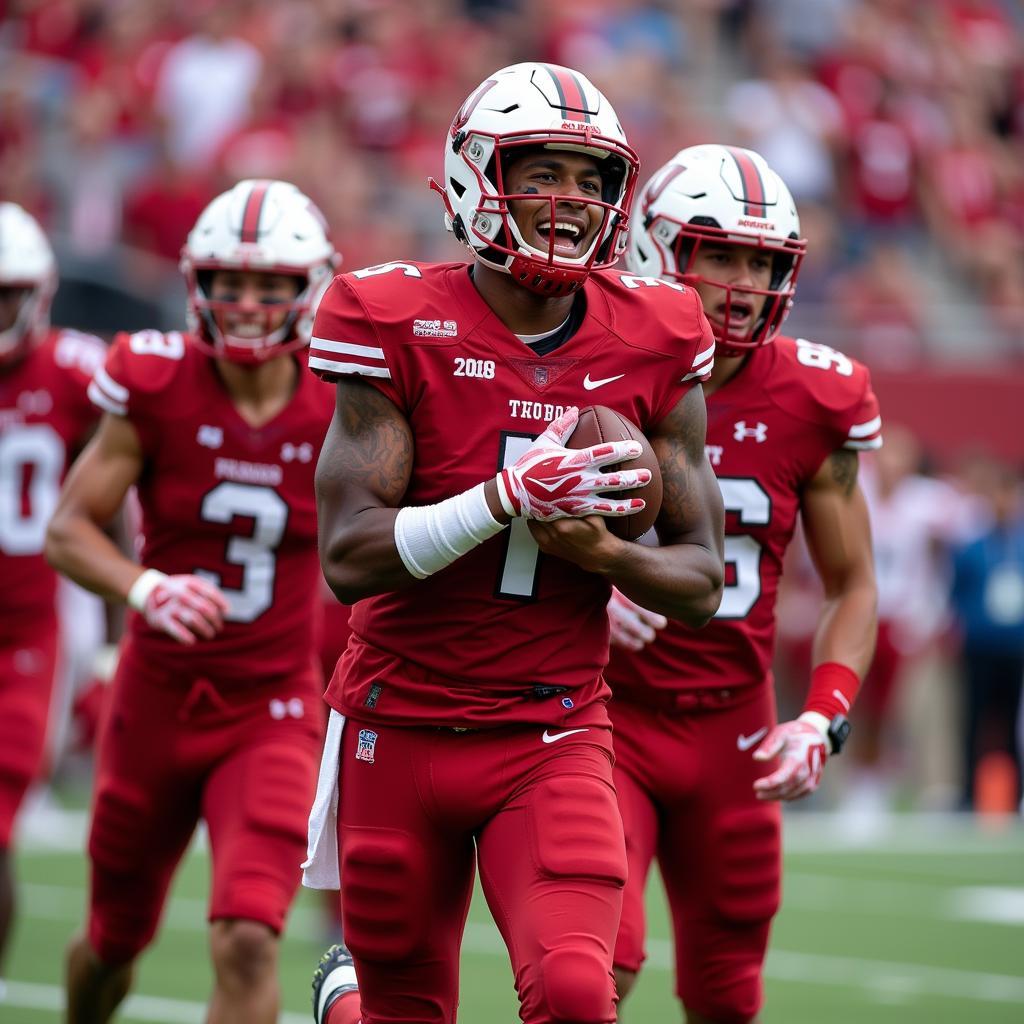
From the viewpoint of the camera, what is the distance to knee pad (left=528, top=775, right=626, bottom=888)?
3.50m

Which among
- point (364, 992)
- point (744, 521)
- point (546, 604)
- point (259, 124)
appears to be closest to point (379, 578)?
point (546, 604)

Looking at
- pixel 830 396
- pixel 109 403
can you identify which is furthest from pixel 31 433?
pixel 830 396

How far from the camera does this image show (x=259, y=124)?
12148mm

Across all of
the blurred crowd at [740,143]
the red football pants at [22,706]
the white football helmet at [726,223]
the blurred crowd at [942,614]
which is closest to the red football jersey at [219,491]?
the red football pants at [22,706]

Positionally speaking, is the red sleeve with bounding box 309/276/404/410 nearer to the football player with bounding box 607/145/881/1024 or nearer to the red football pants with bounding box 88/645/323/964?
the football player with bounding box 607/145/881/1024

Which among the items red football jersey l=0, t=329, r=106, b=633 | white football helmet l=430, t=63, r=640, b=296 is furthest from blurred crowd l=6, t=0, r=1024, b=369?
white football helmet l=430, t=63, r=640, b=296

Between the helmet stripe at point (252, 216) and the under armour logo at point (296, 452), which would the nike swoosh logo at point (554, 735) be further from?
the helmet stripe at point (252, 216)

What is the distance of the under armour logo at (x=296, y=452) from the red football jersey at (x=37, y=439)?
1352 millimetres

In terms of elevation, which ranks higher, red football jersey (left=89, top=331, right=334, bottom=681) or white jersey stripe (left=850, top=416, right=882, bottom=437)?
white jersey stripe (left=850, top=416, right=882, bottom=437)

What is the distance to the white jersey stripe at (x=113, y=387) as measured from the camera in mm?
4914

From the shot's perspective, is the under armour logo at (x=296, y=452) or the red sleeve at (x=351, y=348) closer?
the red sleeve at (x=351, y=348)

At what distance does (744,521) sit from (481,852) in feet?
4.12

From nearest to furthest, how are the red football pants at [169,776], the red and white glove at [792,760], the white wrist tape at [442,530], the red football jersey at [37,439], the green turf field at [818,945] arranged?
the white wrist tape at [442,530] → the red and white glove at [792,760] → the red football pants at [169,776] → the red football jersey at [37,439] → the green turf field at [818,945]

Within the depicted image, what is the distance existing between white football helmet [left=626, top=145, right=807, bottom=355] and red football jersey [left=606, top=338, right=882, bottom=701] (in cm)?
14
